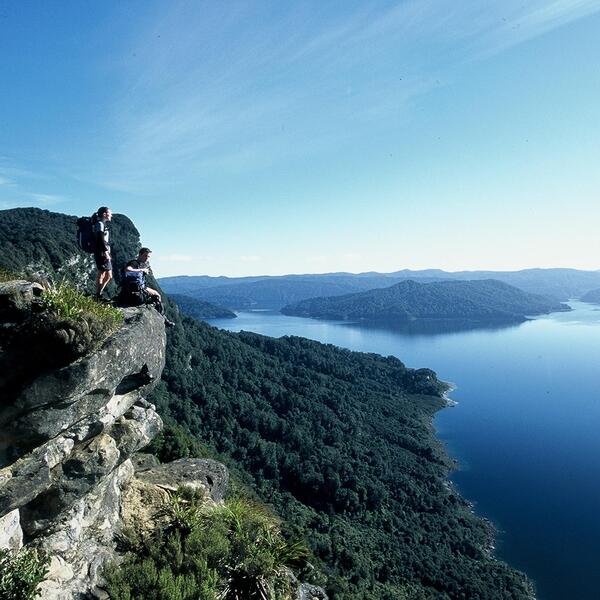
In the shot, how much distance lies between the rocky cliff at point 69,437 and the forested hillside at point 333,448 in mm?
20411

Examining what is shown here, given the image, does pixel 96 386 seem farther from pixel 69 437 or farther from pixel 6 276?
pixel 6 276

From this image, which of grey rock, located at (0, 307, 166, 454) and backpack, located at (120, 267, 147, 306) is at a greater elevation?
backpack, located at (120, 267, 147, 306)

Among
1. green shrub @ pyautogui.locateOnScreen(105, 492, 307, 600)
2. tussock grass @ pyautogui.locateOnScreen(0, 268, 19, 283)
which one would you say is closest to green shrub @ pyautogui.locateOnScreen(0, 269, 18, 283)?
tussock grass @ pyautogui.locateOnScreen(0, 268, 19, 283)

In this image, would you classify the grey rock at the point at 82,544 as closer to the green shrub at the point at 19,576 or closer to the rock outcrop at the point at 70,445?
the rock outcrop at the point at 70,445

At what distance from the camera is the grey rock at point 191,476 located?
9791 mm

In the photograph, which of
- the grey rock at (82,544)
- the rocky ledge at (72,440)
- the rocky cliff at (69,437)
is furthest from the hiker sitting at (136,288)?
the grey rock at (82,544)

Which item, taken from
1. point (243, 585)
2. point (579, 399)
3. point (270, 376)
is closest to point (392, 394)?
point (270, 376)

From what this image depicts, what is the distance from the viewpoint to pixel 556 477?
222 ft

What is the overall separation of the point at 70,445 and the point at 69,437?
144mm

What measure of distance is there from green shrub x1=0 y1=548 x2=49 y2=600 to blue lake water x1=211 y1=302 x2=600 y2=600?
180 feet

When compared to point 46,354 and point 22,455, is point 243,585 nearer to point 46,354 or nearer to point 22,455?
point 22,455

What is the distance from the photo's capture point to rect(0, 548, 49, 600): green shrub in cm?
564

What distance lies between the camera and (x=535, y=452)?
76.3m

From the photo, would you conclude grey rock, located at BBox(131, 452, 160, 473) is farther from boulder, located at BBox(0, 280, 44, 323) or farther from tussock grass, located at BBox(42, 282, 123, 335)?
boulder, located at BBox(0, 280, 44, 323)
